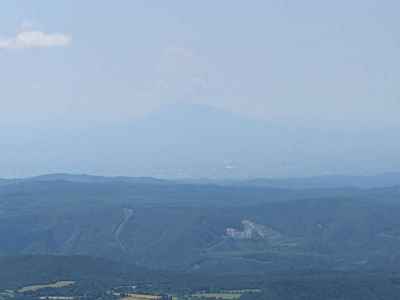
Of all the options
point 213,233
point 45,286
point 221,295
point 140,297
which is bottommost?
point 221,295

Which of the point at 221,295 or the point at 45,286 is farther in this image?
the point at 45,286

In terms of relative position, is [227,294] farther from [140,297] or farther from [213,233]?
[213,233]

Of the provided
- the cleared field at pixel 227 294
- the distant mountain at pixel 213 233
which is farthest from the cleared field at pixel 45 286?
the distant mountain at pixel 213 233

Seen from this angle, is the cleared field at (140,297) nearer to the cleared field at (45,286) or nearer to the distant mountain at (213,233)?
the cleared field at (45,286)

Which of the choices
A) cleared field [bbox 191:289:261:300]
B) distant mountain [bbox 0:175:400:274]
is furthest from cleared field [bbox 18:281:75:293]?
distant mountain [bbox 0:175:400:274]

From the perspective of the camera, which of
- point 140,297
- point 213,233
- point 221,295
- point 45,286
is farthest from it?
point 213,233

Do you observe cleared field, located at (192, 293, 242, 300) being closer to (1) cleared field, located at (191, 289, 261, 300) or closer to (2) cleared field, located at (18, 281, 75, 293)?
(1) cleared field, located at (191, 289, 261, 300)

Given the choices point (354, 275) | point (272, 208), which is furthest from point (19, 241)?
point (354, 275)

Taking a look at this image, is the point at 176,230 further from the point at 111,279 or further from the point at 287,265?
the point at 111,279

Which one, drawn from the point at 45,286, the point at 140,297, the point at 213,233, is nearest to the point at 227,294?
the point at 140,297

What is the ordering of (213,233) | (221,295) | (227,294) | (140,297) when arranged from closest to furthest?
1. (140,297)
2. (221,295)
3. (227,294)
4. (213,233)

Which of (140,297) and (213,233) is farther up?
(213,233)
